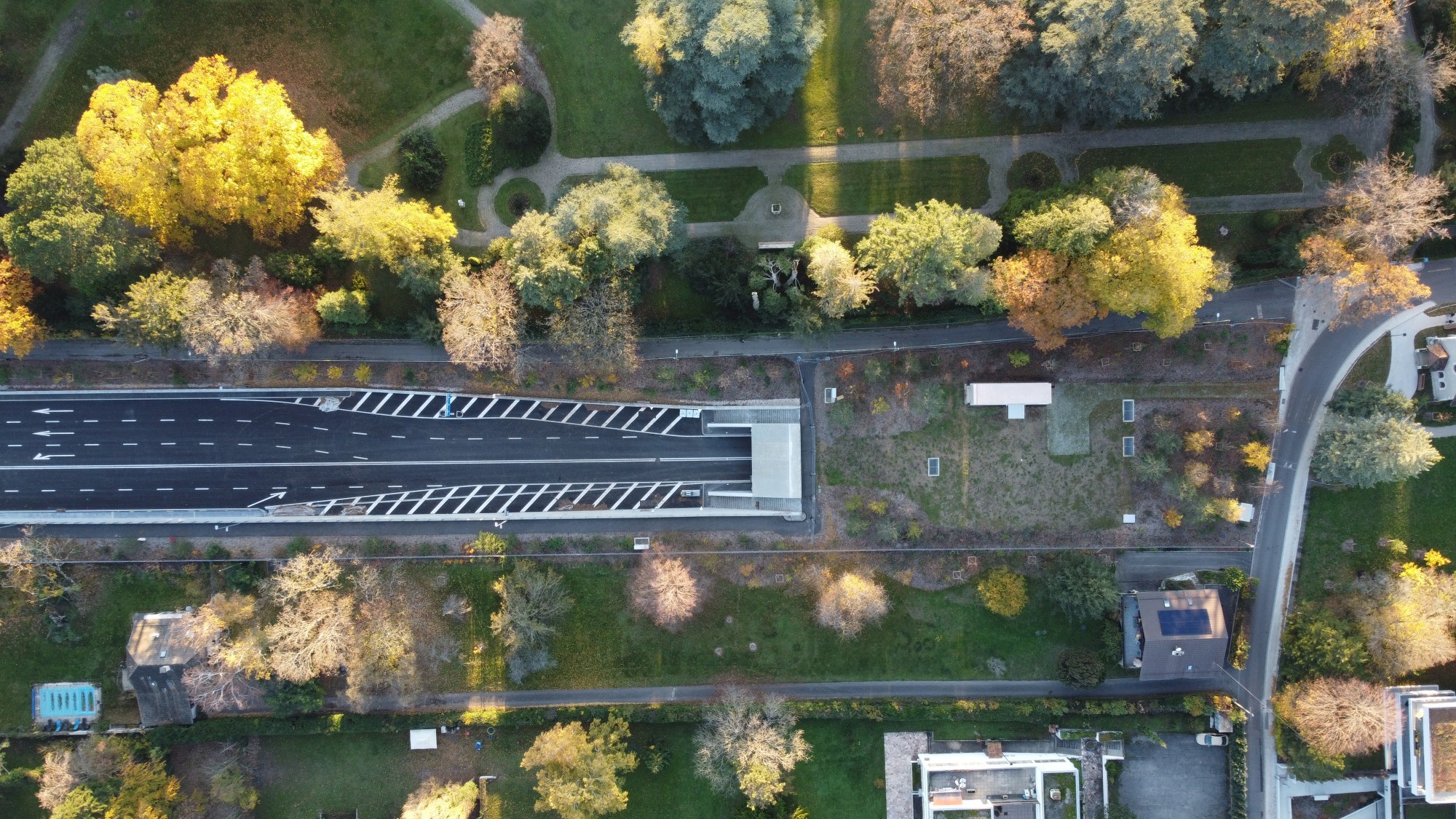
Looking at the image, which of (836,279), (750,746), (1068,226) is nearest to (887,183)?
(836,279)

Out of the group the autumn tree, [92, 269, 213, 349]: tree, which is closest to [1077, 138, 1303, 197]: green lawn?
the autumn tree

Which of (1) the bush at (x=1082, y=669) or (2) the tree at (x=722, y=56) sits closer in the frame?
(2) the tree at (x=722, y=56)

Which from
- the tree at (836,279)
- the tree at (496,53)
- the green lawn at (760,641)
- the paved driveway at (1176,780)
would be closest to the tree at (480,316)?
the tree at (496,53)

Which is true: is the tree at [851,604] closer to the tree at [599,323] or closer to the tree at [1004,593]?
the tree at [1004,593]

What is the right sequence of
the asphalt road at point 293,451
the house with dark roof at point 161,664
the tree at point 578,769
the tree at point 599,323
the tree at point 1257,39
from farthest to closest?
the asphalt road at point 293,451 < the house with dark roof at point 161,664 < the tree at point 578,769 < the tree at point 599,323 < the tree at point 1257,39

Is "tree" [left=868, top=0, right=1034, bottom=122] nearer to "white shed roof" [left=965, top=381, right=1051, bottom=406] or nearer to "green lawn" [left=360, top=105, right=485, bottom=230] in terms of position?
"white shed roof" [left=965, top=381, right=1051, bottom=406]

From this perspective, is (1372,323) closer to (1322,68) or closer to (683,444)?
(1322,68)

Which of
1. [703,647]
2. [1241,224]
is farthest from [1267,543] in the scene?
[703,647]
